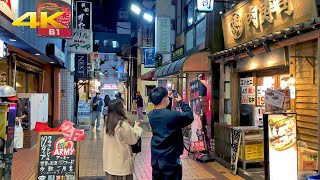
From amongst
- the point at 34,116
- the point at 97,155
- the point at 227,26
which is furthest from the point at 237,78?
the point at 34,116

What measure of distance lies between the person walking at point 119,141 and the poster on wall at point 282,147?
2729mm

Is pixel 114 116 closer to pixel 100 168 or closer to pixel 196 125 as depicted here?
pixel 100 168

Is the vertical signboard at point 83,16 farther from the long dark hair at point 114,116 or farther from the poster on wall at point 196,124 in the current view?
the long dark hair at point 114,116

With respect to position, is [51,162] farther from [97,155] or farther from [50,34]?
[97,155]

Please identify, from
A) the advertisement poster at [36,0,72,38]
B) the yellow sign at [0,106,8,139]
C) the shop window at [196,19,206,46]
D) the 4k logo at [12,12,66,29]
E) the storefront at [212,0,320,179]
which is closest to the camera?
the yellow sign at [0,106,8,139]

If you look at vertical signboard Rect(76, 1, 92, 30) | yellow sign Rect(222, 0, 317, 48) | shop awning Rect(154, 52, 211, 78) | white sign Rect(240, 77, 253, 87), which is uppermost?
vertical signboard Rect(76, 1, 92, 30)

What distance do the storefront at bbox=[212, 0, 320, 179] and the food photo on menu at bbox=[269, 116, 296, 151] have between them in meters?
0.04

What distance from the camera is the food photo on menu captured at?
6.48 meters

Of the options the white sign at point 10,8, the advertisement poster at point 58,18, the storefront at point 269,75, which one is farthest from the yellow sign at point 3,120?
the storefront at point 269,75

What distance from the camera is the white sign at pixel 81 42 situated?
19078mm

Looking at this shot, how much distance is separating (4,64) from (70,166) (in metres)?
7.01

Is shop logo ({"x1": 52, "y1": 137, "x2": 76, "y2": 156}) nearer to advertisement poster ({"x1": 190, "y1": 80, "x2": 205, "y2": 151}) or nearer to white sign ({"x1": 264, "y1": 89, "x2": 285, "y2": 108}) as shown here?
white sign ({"x1": 264, "y1": 89, "x2": 285, "y2": 108})

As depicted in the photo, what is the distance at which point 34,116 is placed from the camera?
42.7 feet

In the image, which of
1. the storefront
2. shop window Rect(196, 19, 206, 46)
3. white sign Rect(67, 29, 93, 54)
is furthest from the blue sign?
the storefront
